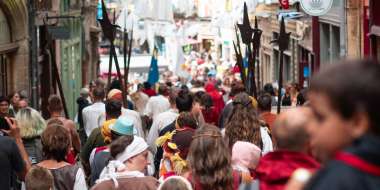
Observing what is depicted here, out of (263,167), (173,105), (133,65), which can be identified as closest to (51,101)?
(173,105)

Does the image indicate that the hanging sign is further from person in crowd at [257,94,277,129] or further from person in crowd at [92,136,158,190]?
person in crowd at [92,136,158,190]

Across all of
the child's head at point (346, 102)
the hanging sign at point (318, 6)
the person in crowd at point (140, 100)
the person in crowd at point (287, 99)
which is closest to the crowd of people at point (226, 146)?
the child's head at point (346, 102)

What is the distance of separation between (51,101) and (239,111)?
404 centimetres

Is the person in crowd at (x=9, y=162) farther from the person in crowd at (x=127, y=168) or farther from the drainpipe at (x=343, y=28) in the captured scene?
the drainpipe at (x=343, y=28)

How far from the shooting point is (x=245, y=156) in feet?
23.8

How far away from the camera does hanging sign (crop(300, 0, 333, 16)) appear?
18.7 m

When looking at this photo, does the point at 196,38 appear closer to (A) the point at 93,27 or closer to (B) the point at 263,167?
(A) the point at 93,27

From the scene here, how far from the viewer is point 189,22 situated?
1708 inches

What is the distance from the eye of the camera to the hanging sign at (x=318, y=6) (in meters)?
18.7

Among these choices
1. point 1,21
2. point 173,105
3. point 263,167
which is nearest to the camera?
point 263,167

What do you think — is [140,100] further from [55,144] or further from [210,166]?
[210,166]

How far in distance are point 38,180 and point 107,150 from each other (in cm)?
176

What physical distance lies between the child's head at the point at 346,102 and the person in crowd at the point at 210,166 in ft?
12.5

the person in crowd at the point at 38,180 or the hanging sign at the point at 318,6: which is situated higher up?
the hanging sign at the point at 318,6
